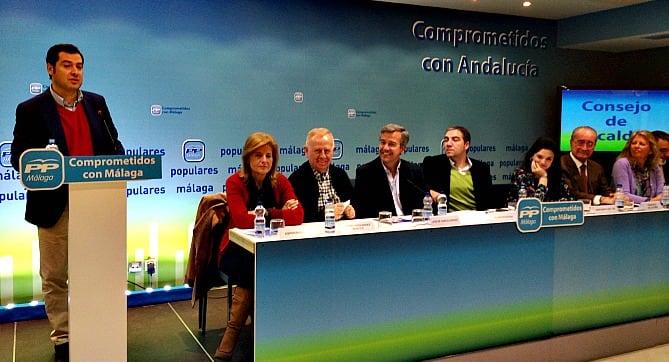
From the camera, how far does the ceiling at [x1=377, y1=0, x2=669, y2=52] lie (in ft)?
18.2

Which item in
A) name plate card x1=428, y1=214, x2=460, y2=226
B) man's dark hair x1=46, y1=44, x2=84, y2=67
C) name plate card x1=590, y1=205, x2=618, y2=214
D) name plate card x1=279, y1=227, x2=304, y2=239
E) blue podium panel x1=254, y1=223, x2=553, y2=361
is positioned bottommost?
blue podium panel x1=254, y1=223, x2=553, y2=361

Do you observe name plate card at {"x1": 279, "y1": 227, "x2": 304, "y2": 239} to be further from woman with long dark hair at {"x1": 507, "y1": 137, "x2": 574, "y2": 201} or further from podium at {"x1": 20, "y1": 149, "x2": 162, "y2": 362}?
woman with long dark hair at {"x1": 507, "y1": 137, "x2": 574, "y2": 201}

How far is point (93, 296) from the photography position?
258cm

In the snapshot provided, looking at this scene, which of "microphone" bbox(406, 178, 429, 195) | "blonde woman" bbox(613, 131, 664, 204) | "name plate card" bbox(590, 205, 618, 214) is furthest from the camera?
"blonde woman" bbox(613, 131, 664, 204)

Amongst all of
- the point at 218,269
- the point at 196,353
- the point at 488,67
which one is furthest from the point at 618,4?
the point at 196,353

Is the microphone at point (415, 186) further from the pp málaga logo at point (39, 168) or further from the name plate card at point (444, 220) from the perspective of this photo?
the pp málaga logo at point (39, 168)

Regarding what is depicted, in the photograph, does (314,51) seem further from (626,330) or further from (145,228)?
(626,330)

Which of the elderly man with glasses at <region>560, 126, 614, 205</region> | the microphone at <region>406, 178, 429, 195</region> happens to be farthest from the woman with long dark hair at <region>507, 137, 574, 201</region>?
the microphone at <region>406, 178, 429, 195</region>

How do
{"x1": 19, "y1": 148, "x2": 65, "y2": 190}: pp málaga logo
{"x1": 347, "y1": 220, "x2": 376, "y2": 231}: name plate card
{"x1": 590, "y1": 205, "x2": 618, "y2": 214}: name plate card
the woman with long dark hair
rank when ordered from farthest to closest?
the woman with long dark hair, {"x1": 590, "y1": 205, "x2": 618, "y2": 214}: name plate card, {"x1": 347, "y1": 220, "x2": 376, "y2": 231}: name plate card, {"x1": 19, "y1": 148, "x2": 65, "y2": 190}: pp málaga logo

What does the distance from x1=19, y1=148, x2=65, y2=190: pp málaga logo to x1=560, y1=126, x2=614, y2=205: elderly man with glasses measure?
3283mm

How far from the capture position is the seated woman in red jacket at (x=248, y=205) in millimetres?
3227

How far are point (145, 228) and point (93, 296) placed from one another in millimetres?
2227

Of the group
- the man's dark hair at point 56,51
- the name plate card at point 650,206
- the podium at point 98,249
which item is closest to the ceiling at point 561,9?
the name plate card at point 650,206

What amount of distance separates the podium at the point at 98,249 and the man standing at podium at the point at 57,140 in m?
0.82
